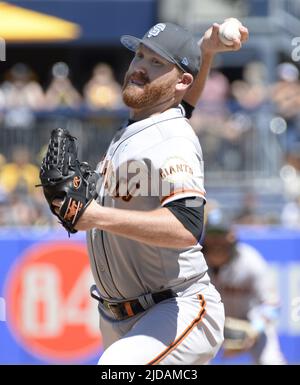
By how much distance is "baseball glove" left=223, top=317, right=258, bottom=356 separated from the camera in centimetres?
710

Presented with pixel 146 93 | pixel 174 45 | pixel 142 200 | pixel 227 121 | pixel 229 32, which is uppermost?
pixel 227 121

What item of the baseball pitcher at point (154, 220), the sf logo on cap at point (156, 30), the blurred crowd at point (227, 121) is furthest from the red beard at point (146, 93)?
the blurred crowd at point (227, 121)

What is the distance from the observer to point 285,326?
9016 millimetres

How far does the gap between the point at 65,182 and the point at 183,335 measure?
37.1 inches

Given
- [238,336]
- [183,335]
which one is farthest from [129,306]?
[238,336]

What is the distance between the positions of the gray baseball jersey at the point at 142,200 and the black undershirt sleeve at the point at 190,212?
0.10 metres

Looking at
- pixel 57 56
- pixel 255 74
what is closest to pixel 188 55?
pixel 255 74

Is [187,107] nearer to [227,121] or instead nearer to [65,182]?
[65,182]

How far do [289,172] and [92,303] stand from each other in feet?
14.4

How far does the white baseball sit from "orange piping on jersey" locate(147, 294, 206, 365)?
1.31 m

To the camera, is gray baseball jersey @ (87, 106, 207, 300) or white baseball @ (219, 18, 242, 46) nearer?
gray baseball jersey @ (87, 106, 207, 300)

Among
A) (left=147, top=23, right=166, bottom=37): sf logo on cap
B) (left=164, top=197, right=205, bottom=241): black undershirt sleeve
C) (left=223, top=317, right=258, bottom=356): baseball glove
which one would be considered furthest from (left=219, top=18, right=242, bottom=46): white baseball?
(left=223, top=317, right=258, bottom=356): baseball glove

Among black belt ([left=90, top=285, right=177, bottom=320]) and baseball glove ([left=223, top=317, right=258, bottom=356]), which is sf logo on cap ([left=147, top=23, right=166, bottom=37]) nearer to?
black belt ([left=90, top=285, right=177, bottom=320])

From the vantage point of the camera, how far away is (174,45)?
4570mm
